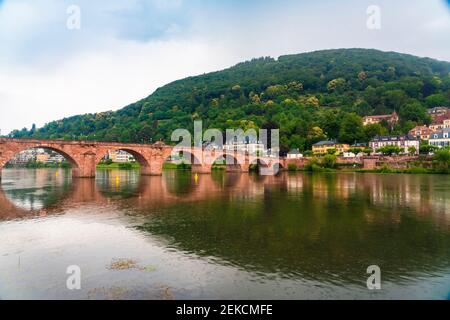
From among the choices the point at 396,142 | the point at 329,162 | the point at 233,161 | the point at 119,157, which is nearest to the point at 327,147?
the point at 329,162

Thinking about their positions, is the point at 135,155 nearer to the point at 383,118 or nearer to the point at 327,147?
the point at 327,147

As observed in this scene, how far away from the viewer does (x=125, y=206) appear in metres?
25.6

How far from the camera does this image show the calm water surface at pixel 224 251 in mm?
9898

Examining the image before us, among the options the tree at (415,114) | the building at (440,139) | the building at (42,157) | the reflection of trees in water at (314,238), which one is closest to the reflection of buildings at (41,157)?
the building at (42,157)

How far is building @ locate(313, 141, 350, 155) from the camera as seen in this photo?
10169cm

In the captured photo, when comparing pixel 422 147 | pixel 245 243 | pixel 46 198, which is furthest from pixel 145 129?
pixel 245 243

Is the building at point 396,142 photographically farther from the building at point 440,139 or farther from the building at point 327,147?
the building at point 327,147

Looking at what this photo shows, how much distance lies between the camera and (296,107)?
502 feet

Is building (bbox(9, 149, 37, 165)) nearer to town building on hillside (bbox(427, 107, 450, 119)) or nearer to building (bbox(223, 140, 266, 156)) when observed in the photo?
building (bbox(223, 140, 266, 156))

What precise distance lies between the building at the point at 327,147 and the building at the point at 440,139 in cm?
2217

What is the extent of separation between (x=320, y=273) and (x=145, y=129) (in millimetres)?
131762

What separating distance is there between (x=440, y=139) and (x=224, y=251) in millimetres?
99878

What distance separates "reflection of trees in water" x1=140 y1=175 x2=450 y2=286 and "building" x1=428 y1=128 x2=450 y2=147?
8239cm
